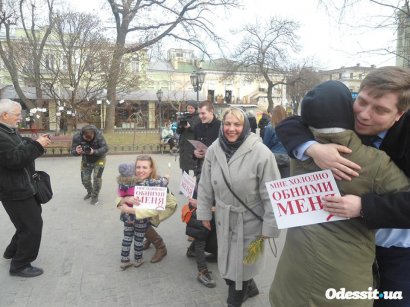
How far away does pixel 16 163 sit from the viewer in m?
3.28

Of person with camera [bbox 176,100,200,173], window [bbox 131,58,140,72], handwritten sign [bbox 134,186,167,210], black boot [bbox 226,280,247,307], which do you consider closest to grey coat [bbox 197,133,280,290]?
black boot [bbox 226,280,247,307]

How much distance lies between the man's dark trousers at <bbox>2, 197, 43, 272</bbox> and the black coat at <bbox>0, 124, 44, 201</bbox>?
0.35ft

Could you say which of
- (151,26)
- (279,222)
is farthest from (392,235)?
(151,26)

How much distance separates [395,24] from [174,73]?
130 feet

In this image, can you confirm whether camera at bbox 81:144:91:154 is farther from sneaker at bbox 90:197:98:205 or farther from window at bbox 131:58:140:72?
window at bbox 131:58:140:72

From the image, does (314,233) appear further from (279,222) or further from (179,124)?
(179,124)

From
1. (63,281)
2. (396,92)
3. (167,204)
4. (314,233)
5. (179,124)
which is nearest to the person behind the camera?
(396,92)

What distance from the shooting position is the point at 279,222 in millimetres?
1658

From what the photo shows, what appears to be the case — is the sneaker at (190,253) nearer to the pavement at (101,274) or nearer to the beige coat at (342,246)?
the pavement at (101,274)

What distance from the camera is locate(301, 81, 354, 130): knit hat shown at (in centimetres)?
138

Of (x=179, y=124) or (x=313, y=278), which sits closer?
(x=313, y=278)

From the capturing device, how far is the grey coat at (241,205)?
264cm

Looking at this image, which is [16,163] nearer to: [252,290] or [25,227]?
[25,227]

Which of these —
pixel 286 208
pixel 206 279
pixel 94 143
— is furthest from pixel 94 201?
pixel 286 208
